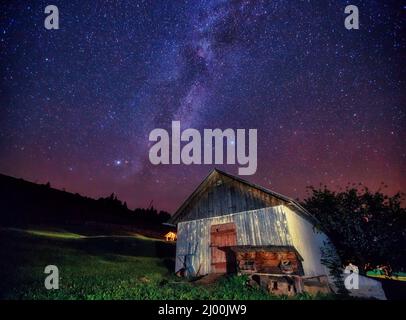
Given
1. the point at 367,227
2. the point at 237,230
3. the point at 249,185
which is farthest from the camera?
the point at 367,227

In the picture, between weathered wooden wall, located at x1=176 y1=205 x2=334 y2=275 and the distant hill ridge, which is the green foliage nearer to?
weathered wooden wall, located at x1=176 y1=205 x2=334 y2=275

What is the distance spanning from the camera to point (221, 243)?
1691 centimetres

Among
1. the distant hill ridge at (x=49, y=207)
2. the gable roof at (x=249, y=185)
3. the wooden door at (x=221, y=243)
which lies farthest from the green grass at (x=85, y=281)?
the distant hill ridge at (x=49, y=207)

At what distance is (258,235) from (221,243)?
2698 millimetres

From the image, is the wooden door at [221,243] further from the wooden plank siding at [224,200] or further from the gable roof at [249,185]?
the gable roof at [249,185]

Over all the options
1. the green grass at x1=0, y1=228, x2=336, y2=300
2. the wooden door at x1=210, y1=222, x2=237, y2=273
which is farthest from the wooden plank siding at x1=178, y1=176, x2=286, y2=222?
the green grass at x1=0, y1=228, x2=336, y2=300

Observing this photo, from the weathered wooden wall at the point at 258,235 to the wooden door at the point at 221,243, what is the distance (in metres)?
0.31

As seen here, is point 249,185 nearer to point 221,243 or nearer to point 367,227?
point 221,243

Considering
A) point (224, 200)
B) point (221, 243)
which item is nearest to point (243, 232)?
point (221, 243)

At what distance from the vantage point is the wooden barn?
47.2 ft

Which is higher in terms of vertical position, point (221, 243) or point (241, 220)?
point (241, 220)
